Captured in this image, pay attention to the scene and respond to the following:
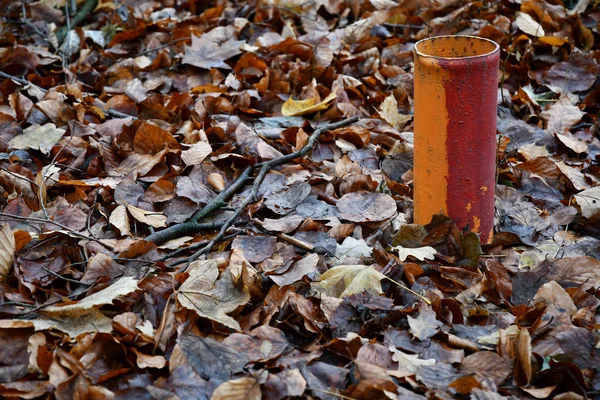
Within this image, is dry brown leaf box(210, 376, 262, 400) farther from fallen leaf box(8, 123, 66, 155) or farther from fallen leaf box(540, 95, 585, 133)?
fallen leaf box(540, 95, 585, 133)

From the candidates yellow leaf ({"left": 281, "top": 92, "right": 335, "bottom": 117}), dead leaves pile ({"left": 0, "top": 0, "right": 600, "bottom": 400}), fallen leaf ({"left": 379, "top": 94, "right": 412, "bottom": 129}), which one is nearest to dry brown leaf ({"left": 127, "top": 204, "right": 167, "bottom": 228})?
dead leaves pile ({"left": 0, "top": 0, "right": 600, "bottom": 400})

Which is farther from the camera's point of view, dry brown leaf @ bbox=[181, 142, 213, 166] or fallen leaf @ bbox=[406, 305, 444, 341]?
dry brown leaf @ bbox=[181, 142, 213, 166]

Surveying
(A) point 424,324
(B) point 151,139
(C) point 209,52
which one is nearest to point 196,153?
(B) point 151,139

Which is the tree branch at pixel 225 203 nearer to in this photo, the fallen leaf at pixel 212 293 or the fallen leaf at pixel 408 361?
the fallen leaf at pixel 212 293

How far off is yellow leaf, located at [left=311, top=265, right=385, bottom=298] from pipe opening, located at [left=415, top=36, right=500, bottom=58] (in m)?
0.72

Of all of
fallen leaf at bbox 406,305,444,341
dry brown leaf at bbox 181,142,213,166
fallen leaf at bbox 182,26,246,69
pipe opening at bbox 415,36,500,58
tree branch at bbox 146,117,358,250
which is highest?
pipe opening at bbox 415,36,500,58

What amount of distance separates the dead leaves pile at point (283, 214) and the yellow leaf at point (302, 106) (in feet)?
0.03

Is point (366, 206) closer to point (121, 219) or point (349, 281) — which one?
point (349, 281)

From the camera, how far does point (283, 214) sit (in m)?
2.58

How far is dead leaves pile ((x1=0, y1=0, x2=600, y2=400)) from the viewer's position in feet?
6.13

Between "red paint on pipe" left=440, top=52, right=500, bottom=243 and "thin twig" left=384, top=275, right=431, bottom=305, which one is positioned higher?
"red paint on pipe" left=440, top=52, right=500, bottom=243

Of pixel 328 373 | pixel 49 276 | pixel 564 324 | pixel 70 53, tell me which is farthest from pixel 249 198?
pixel 70 53

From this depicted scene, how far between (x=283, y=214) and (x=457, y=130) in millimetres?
690

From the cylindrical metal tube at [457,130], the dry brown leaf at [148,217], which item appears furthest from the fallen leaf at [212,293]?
the cylindrical metal tube at [457,130]
